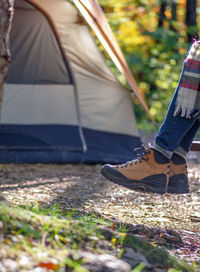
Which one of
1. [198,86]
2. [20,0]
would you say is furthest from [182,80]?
[20,0]

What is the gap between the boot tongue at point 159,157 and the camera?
260cm

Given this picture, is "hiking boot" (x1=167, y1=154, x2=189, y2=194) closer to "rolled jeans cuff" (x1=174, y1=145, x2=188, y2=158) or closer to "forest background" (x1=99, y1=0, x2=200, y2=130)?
"rolled jeans cuff" (x1=174, y1=145, x2=188, y2=158)

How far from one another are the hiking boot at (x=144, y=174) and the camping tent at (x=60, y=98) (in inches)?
88.1

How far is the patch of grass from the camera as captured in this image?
1629 millimetres

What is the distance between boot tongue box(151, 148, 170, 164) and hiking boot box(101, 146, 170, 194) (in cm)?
1

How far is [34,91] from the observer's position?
504 centimetres

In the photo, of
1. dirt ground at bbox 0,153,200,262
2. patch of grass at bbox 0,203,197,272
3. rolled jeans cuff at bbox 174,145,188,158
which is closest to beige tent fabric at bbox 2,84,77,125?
dirt ground at bbox 0,153,200,262

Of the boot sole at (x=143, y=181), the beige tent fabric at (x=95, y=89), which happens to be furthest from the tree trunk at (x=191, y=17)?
the boot sole at (x=143, y=181)

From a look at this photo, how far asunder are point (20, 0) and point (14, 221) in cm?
353

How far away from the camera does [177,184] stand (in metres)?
2.71

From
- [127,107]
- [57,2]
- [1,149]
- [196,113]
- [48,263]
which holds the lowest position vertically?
[1,149]

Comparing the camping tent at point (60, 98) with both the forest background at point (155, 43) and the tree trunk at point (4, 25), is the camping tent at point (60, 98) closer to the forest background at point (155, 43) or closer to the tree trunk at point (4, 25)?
the tree trunk at point (4, 25)

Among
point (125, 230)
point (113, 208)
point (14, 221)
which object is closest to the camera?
point (14, 221)

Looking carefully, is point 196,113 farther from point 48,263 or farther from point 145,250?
point 48,263
